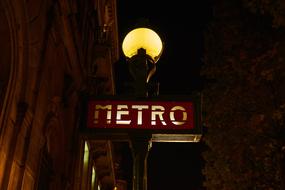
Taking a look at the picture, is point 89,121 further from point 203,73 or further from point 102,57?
point 203,73

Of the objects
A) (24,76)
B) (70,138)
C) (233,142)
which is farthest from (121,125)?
(233,142)

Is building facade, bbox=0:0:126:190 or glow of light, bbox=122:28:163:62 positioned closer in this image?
building facade, bbox=0:0:126:190

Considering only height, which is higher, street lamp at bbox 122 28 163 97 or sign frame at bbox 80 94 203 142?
street lamp at bbox 122 28 163 97

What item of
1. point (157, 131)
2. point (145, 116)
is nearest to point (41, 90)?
point (145, 116)

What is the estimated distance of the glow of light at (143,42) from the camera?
19.6ft

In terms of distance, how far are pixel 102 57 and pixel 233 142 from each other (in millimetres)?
5909

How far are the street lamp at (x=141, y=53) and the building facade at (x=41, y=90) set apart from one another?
3.78ft

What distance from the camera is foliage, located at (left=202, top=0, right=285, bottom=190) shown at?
1364 cm

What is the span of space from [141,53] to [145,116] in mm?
885

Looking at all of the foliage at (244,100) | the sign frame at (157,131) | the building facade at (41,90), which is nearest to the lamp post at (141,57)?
the sign frame at (157,131)

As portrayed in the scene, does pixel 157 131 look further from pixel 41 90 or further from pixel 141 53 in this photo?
pixel 41 90

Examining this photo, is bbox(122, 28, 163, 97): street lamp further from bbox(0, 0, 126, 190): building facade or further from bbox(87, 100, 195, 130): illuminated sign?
bbox(0, 0, 126, 190): building facade

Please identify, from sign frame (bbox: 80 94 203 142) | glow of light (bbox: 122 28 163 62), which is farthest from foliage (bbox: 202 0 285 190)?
glow of light (bbox: 122 28 163 62)

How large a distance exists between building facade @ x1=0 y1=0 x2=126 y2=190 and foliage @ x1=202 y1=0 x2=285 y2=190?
5762mm
